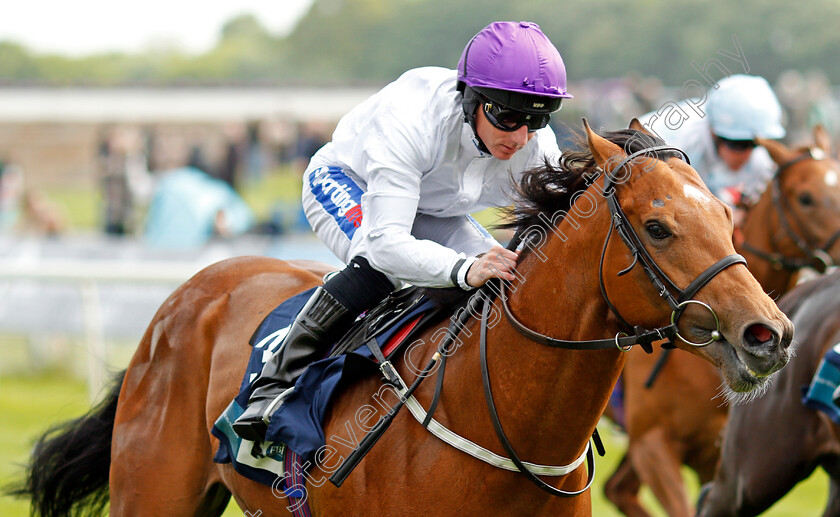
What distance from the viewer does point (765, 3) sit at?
19906 millimetres

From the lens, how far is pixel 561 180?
9.18 ft

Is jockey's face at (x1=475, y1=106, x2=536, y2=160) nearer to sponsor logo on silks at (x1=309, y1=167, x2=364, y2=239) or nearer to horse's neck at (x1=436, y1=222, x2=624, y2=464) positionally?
horse's neck at (x1=436, y1=222, x2=624, y2=464)

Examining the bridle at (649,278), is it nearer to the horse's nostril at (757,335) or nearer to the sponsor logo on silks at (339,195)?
the horse's nostril at (757,335)

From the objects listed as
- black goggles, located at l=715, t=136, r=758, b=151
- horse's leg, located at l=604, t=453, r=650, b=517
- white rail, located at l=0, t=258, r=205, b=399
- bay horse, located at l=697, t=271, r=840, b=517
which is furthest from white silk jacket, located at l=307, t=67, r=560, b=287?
white rail, located at l=0, t=258, r=205, b=399

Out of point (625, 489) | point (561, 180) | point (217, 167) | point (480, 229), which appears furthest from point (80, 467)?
point (217, 167)

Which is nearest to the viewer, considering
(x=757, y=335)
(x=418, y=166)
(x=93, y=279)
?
(x=757, y=335)

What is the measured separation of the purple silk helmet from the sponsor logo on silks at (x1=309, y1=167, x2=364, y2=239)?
2.12 ft

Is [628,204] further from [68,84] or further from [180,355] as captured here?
[68,84]

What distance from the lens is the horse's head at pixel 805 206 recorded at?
5.02 m

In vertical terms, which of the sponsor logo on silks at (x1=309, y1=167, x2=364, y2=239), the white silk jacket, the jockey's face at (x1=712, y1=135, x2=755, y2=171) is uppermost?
the white silk jacket

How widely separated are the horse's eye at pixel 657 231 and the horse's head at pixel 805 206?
9.58 ft

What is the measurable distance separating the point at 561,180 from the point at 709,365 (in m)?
→ 2.47

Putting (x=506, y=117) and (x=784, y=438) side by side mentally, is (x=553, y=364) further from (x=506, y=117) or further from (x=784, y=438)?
(x=784, y=438)

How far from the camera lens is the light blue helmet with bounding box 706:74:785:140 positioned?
5.21 meters
